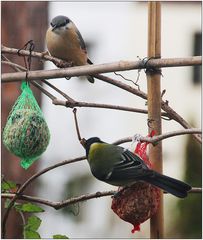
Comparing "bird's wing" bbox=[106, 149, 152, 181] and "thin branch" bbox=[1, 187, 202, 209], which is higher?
"bird's wing" bbox=[106, 149, 152, 181]

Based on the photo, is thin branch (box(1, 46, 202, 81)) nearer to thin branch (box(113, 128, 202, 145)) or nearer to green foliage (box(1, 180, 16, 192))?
thin branch (box(113, 128, 202, 145))

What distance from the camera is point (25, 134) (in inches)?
99.7

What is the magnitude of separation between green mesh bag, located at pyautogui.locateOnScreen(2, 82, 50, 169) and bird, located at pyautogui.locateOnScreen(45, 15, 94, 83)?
0.27m

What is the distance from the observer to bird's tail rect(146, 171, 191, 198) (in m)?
2.20

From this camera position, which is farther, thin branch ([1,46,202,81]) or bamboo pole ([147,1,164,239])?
bamboo pole ([147,1,164,239])

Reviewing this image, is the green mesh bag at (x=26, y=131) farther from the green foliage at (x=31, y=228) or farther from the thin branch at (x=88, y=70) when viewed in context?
the green foliage at (x=31, y=228)

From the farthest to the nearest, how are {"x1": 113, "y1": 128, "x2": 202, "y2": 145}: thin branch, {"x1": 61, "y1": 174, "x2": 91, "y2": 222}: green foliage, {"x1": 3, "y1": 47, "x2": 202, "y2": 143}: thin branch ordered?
1. {"x1": 61, "y1": 174, "x2": 91, "y2": 222}: green foliage
2. {"x1": 3, "y1": 47, "x2": 202, "y2": 143}: thin branch
3. {"x1": 113, "y1": 128, "x2": 202, "y2": 145}: thin branch

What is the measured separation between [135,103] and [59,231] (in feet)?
8.34

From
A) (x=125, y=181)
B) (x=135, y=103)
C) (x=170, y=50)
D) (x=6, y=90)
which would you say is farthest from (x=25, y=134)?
(x=170, y=50)

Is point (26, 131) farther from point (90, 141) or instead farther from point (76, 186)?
point (76, 186)

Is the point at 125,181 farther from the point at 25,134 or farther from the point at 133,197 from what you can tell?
the point at 25,134

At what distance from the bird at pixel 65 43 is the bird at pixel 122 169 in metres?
0.45

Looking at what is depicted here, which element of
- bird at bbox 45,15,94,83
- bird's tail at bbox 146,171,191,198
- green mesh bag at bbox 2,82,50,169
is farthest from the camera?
bird at bbox 45,15,94,83

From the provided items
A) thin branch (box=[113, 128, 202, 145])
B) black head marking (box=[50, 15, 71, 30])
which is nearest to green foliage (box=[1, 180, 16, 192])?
thin branch (box=[113, 128, 202, 145])
